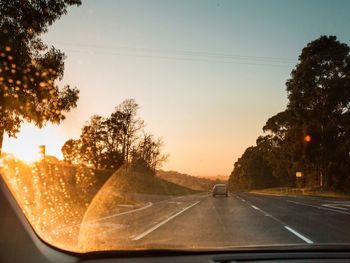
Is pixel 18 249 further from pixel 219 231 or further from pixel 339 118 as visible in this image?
pixel 339 118

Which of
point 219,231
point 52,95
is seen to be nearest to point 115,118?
point 52,95

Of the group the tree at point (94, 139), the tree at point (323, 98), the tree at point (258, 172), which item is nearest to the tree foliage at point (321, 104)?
the tree at point (323, 98)

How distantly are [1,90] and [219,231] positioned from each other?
8.26 m

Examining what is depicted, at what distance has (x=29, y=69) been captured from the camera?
16.7m

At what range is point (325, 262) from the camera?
351 cm

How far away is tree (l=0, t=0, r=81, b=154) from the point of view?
15430 millimetres

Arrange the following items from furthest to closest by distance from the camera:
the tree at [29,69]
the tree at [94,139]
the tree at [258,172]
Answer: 1. the tree at [258,172]
2. the tree at [94,139]
3. the tree at [29,69]

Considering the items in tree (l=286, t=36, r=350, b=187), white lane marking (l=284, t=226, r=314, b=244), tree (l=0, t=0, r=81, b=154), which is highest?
tree (l=286, t=36, r=350, b=187)

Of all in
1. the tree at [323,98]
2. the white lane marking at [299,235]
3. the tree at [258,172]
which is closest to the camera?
the white lane marking at [299,235]

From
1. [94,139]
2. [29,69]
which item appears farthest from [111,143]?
[29,69]

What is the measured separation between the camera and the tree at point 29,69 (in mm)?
15430

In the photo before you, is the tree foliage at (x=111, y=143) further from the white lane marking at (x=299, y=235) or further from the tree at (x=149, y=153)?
the white lane marking at (x=299, y=235)

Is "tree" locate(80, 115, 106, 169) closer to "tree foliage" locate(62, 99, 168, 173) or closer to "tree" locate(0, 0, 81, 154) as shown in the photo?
"tree foliage" locate(62, 99, 168, 173)

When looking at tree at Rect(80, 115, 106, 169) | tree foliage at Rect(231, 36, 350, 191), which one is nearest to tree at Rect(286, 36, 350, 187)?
tree foliage at Rect(231, 36, 350, 191)
